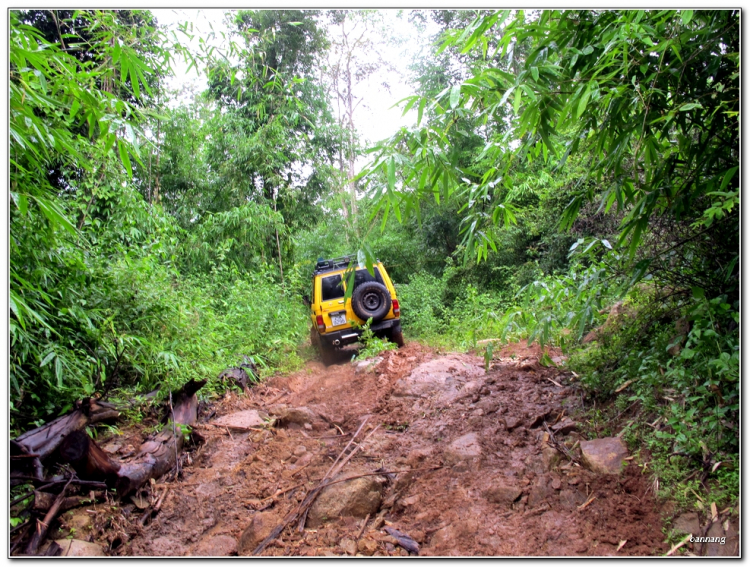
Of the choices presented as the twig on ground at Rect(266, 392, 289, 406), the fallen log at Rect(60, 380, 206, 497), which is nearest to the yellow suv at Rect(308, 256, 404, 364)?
the twig on ground at Rect(266, 392, 289, 406)

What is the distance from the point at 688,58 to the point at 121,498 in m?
3.70

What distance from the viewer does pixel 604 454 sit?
231 cm

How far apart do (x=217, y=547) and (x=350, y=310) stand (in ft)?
15.7

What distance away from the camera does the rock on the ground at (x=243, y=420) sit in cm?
405

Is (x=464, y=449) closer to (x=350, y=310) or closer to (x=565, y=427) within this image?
(x=565, y=427)

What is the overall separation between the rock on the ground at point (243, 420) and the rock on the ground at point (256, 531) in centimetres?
158

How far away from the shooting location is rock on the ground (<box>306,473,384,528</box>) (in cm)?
247

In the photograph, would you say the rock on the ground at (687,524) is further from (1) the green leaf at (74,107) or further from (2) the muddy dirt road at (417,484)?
(1) the green leaf at (74,107)

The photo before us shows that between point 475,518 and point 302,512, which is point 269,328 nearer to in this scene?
point 302,512

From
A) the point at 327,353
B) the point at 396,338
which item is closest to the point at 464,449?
the point at 396,338

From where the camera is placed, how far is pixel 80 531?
7.77ft

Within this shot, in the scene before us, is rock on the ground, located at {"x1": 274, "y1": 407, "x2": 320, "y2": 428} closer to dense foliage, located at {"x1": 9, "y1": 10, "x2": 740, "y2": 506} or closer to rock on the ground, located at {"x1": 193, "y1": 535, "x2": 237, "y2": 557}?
dense foliage, located at {"x1": 9, "y1": 10, "x2": 740, "y2": 506}

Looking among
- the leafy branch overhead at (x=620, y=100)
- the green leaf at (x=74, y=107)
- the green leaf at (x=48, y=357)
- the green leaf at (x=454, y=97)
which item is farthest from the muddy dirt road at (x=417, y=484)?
the green leaf at (x=74, y=107)

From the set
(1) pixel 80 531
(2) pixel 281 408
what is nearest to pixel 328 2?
(1) pixel 80 531
